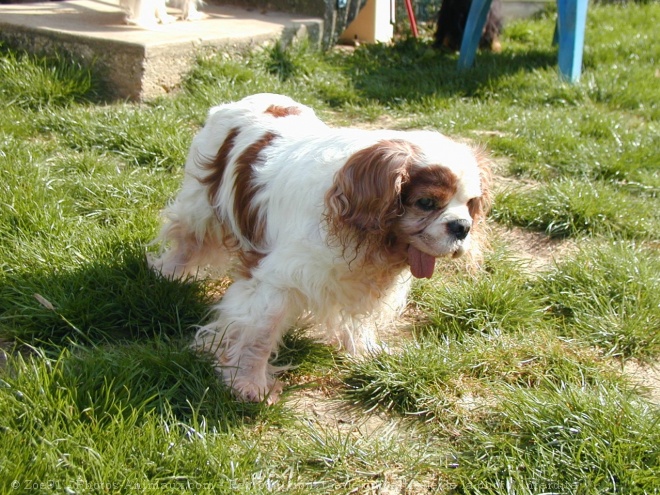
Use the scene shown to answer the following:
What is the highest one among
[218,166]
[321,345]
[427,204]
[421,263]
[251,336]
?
[427,204]

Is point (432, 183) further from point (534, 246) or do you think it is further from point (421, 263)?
point (534, 246)

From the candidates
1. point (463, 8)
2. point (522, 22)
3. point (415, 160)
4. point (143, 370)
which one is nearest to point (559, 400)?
point (415, 160)

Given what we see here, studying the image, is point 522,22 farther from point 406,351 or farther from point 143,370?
point 143,370

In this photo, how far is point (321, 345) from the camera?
11.8ft

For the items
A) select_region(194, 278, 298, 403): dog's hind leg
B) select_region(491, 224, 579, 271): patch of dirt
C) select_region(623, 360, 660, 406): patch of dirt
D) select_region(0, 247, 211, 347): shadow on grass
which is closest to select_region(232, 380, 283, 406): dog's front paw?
select_region(194, 278, 298, 403): dog's hind leg

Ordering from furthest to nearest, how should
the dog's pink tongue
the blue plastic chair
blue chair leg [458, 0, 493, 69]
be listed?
blue chair leg [458, 0, 493, 69], the blue plastic chair, the dog's pink tongue

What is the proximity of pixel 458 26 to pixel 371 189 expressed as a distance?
626cm

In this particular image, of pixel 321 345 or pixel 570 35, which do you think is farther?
pixel 570 35

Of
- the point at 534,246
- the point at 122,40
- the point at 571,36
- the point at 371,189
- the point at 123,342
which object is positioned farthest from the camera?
the point at 571,36

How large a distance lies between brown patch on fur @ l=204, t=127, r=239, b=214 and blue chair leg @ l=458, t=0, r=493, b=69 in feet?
15.3

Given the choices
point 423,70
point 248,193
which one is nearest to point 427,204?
point 248,193

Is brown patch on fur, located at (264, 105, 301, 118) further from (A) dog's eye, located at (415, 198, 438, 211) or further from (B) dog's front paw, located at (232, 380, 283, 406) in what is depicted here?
(B) dog's front paw, located at (232, 380, 283, 406)

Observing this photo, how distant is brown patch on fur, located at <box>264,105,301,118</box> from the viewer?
3768 mm

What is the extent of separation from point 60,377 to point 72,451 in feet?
1.27
